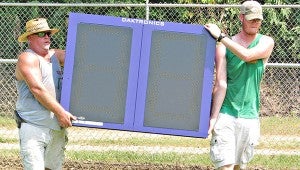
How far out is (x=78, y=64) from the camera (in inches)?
302

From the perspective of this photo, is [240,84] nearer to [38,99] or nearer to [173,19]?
[38,99]

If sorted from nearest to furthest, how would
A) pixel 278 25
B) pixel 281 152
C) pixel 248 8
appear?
pixel 248 8 < pixel 281 152 < pixel 278 25

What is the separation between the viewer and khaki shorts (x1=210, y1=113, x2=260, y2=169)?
769 centimetres

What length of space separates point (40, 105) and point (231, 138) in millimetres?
1758

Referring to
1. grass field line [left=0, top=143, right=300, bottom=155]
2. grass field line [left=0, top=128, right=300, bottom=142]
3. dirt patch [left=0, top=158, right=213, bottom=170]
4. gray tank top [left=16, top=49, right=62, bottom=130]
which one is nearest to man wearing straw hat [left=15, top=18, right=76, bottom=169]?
gray tank top [left=16, top=49, right=62, bottom=130]

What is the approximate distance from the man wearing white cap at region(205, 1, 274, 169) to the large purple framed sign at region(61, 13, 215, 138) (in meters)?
0.09

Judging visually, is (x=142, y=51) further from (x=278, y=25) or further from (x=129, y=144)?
(x=278, y=25)

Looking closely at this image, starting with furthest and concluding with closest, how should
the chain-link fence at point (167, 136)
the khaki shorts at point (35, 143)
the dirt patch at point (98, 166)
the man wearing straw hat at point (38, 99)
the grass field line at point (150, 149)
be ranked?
1. the grass field line at point (150, 149)
2. the chain-link fence at point (167, 136)
3. the dirt patch at point (98, 166)
4. the khaki shorts at point (35, 143)
5. the man wearing straw hat at point (38, 99)

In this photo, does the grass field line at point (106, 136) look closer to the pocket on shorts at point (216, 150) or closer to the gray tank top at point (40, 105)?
the gray tank top at point (40, 105)

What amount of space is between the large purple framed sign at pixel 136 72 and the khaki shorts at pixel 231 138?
0.13 m

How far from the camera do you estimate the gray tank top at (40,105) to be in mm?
7793

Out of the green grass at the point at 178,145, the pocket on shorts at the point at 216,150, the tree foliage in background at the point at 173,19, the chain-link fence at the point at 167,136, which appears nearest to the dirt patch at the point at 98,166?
the chain-link fence at the point at 167,136

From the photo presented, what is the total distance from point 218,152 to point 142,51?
113cm

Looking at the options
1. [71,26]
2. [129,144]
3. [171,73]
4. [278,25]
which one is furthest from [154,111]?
[278,25]
